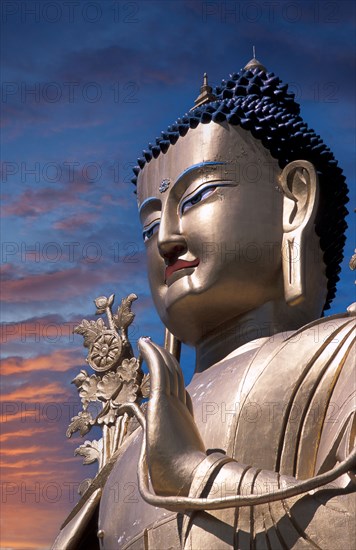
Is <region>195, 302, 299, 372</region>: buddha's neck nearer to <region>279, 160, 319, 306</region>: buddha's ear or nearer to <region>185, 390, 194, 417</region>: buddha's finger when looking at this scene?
<region>279, 160, 319, 306</region>: buddha's ear

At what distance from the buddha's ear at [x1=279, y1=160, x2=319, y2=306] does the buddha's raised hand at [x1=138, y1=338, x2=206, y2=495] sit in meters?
0.92

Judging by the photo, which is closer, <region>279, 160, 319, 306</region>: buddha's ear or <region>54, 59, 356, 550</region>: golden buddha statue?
<region>54, 59, 356, 550</region>: golden buddha statue

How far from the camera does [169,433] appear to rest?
5465 mm

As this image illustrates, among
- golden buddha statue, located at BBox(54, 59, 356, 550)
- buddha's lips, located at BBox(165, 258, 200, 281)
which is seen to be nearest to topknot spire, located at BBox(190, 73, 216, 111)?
golden buddha statue, located at BBox(54, 59, 356, 550)

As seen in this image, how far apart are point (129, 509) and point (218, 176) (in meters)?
1.69

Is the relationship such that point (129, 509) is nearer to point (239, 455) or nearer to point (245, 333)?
point (239, 455)

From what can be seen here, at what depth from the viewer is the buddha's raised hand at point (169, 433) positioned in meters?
5.41

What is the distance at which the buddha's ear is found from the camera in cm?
634

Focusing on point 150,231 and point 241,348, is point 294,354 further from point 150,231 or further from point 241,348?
point 150,231

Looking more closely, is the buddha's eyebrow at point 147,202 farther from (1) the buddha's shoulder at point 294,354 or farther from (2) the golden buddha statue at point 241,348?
(1) the buddha's shoulder at point 294,354

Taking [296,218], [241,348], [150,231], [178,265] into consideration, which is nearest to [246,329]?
[241,348]

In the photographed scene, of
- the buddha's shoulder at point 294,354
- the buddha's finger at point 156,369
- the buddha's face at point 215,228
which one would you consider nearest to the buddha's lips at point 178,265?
the buddha's face at point 215,228

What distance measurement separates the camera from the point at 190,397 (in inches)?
236

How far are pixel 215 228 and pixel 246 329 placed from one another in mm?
526
